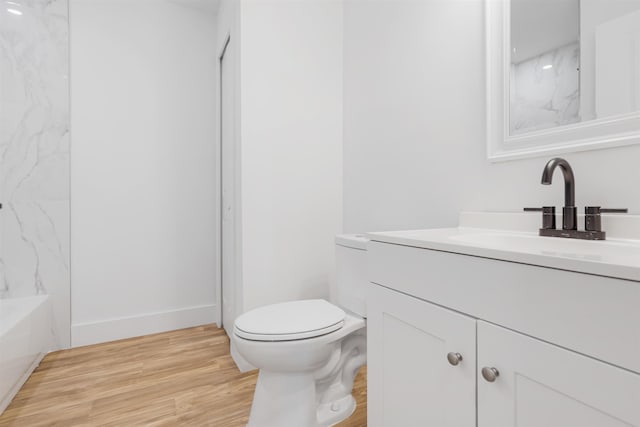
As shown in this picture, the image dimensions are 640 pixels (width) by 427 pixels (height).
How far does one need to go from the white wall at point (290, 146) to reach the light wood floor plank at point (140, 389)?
16.9 inches

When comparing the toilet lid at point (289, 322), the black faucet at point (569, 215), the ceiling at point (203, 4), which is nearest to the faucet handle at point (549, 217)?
the black faucet at point (569, 215)

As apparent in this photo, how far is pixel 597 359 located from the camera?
1.68 ft

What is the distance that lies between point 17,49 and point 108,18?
1.79 ft

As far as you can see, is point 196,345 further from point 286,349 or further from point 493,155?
point 493,155

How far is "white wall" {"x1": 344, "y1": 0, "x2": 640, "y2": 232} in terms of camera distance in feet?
3.36

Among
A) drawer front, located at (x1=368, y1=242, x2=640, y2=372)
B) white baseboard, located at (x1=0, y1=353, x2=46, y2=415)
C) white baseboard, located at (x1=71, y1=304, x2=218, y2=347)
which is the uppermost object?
drawer front, located at (x1=368, y1=242, x2=640, y2=372)

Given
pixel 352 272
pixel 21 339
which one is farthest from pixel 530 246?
pixel 21 339

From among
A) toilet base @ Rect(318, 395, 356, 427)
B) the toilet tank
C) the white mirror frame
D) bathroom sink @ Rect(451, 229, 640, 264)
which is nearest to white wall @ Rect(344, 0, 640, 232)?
the white mirror frame

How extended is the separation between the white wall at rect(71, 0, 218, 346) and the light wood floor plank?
0.30m

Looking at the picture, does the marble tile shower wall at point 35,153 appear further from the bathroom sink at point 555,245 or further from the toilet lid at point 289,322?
the bathroom sink at point 555,245

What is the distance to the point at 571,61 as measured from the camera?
3.24 feet

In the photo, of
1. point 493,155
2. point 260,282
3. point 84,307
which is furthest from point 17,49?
point 493,155

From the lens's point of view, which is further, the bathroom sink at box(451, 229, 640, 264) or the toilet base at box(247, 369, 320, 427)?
the toilet base at box(247, 369, 320, 427)

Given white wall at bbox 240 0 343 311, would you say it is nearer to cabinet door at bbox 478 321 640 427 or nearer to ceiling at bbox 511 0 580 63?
ceiling at bbox 511 0 580 63
